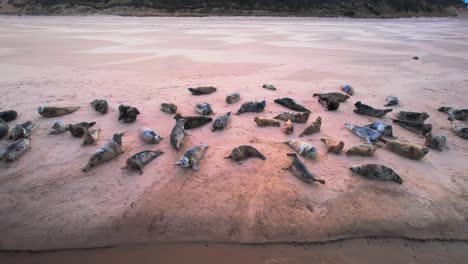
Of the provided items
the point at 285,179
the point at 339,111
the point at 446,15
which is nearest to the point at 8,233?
the point at 285,179

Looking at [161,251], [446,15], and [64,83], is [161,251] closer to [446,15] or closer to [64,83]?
[64,83]

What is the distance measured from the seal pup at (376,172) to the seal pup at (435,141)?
1.25m

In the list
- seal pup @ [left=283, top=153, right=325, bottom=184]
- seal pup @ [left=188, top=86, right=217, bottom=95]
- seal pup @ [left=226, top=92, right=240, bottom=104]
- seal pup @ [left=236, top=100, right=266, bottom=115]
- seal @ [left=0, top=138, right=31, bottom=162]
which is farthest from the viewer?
seal pup @ [left=188, top=86, right=217, bottom=95]

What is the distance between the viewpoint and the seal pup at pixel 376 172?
3.92 metres

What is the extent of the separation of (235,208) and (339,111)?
3.43 m

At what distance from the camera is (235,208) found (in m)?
3.53

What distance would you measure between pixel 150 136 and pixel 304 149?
Answer: 230cm

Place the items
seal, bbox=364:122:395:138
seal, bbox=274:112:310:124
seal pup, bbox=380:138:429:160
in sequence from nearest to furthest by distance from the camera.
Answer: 1. seal pup, bbox=380:138:429:160
2. seal, bbox=364:122:395:138
3. seal, bbox=274:112:310:124

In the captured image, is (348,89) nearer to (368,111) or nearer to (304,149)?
(368,111)

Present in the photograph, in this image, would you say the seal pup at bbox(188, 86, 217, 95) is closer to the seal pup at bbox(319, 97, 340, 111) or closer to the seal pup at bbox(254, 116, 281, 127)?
the seal pup at bbox(254, 116, 281, 127)

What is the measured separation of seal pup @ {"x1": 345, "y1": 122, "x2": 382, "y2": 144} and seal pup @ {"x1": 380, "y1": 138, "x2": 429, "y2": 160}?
0.67ft

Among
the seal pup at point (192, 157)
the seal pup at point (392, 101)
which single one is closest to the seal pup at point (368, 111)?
the seal pup at point (392, 101)

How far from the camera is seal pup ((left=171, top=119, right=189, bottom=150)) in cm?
456

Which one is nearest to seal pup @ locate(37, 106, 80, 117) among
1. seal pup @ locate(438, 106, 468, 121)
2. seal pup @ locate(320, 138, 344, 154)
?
seal pup @ locate(320, 138, 344, 154)
